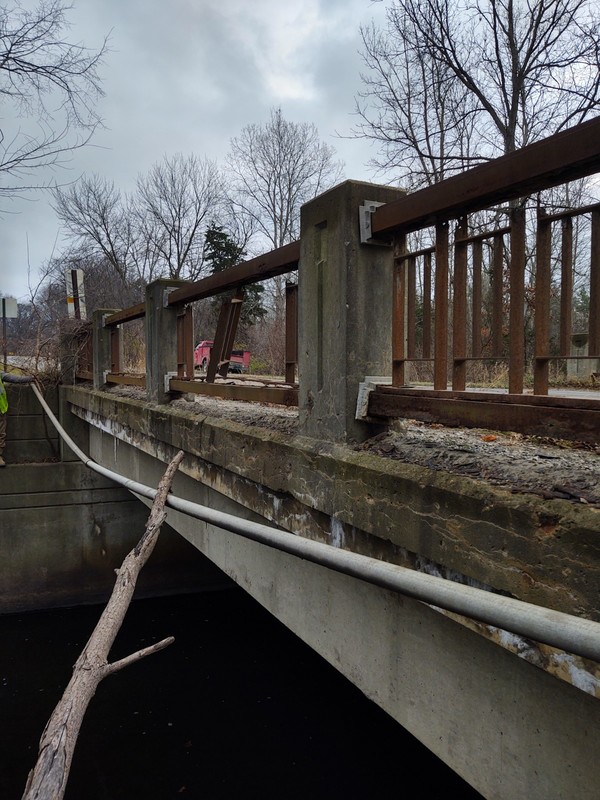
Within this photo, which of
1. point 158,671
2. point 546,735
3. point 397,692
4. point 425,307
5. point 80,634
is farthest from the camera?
point 80,634

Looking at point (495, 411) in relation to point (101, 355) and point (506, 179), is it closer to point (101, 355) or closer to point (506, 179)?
point (506, 179)

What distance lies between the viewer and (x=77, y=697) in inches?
65.7

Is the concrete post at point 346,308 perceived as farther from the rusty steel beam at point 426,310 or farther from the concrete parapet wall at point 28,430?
the concrete parapet wall at point 28,430

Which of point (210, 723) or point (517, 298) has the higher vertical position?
point (517, 298)

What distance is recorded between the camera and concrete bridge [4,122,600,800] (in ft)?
4.46

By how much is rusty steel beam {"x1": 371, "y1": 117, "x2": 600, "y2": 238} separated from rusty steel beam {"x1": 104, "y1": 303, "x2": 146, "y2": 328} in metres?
4.05

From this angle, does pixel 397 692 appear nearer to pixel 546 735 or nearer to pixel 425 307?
pixel 546 735

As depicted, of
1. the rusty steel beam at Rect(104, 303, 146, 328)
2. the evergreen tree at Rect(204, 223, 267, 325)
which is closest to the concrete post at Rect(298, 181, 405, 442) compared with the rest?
the rusty steel beam at Rect(104, 303, 146, 328)

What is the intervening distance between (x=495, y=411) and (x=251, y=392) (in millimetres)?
1759

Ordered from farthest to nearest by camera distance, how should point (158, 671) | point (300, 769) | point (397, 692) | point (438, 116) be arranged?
point (438, 116), point (158, 671), point (300, 769), point (397, 692)

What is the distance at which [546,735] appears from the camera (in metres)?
1.46

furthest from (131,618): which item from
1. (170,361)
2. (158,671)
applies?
(170,361)

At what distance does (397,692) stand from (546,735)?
2.13ft

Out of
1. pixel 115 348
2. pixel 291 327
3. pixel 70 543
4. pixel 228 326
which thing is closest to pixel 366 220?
pixel 291 327
